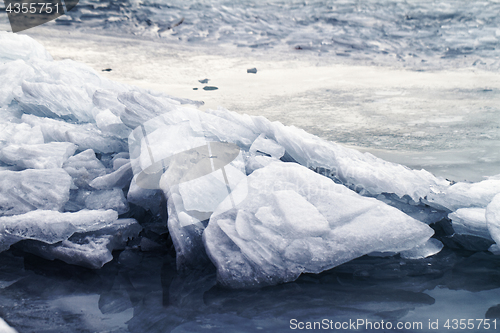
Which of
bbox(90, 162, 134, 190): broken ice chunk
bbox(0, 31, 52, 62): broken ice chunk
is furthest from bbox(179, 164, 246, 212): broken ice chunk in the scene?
bbox(0, 31, 52, 62): broken ice chunk

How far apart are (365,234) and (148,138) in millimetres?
1812

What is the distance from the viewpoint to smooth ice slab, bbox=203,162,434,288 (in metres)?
2.10

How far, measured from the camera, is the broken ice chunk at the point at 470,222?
7.93ft

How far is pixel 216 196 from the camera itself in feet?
8.29

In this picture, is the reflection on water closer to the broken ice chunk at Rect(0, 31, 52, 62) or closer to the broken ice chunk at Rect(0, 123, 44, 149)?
the broken ice chunk at Rect(0, 123, 44, 149)

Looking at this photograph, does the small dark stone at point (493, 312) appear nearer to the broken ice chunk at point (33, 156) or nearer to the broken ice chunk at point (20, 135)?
the broken ice chunk at point (33, 156)

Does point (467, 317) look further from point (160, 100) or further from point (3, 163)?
point (3, 163)

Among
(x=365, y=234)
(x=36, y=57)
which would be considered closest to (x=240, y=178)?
(x=365, y=234)

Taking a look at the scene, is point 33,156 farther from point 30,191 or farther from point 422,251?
point 422,251

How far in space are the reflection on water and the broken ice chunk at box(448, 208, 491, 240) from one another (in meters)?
0.17

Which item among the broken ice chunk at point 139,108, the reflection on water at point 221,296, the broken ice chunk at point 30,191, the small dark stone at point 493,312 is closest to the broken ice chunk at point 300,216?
the reflection on water at point 221,296

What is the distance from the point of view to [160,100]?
325 cm

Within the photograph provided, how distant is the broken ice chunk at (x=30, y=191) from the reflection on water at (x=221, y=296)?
1.15 ft

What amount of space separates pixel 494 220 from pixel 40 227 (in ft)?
9.38
